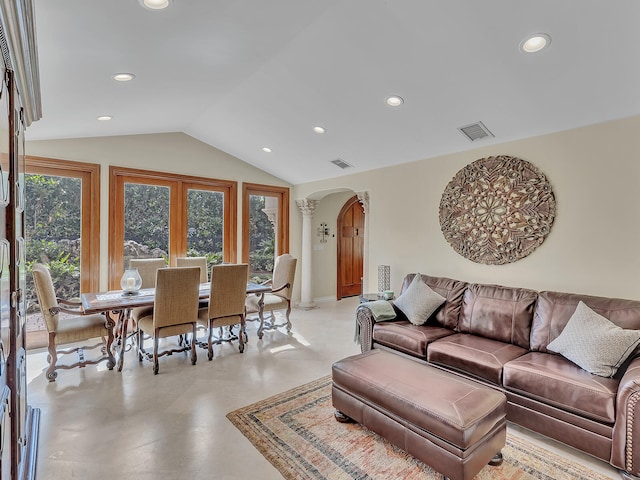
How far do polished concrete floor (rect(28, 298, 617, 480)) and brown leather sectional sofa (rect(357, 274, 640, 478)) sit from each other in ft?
0.78

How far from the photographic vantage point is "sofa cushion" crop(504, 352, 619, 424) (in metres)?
2.04

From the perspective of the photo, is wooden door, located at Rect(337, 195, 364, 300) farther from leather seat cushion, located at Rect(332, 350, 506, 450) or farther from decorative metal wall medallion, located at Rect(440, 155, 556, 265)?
leather seat cushion, located at Rect(332, 350, 506, 450)

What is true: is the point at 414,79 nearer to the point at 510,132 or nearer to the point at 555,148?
the point at 510,132

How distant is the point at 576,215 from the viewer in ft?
10.1

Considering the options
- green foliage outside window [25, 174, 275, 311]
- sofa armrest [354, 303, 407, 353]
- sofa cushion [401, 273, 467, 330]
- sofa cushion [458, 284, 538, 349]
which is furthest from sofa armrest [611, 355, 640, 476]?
green foliage outside window [25, 174, 275, 311]

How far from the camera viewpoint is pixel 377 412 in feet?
7.22

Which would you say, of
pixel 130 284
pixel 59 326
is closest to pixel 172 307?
pixel 130 284

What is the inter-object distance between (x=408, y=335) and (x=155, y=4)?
3204 mm

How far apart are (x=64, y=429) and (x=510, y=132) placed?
15.0 ft

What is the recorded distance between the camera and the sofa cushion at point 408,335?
3.12 meters

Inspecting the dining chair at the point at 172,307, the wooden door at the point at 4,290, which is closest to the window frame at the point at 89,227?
the dining chair at the point at 172,307

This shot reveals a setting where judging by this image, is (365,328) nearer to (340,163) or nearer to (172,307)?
(172,307)

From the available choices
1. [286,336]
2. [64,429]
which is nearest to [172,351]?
[64,429]

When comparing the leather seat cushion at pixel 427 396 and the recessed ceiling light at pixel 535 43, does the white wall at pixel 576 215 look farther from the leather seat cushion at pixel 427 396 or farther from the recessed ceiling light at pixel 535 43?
the leather seat cushion at pixel 427 396
